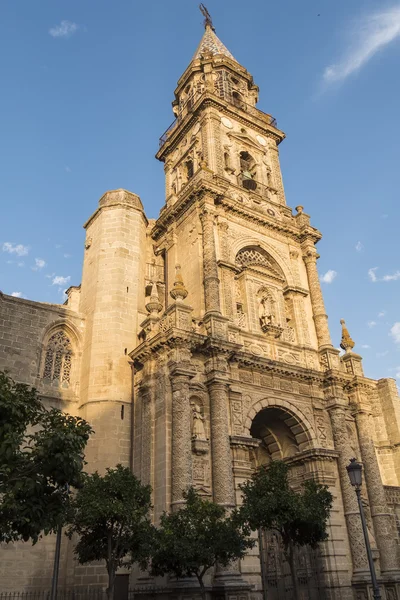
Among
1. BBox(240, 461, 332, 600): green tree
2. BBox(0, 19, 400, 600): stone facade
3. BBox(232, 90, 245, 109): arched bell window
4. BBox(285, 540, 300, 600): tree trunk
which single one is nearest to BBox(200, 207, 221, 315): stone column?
BBox(0, 19, 400, 600): stone facade

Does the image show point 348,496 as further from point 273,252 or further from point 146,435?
point 273,252

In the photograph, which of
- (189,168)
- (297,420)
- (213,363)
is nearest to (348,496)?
(297,420)

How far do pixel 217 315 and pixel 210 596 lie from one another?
9672 mm

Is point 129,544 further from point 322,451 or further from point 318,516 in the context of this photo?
point 322,451

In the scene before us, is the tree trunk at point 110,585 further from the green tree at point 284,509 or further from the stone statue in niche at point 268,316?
the stone statue in niche at point 268,316

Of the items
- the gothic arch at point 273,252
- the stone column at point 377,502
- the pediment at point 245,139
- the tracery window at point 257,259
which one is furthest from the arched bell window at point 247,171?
the stone column at point 377,502

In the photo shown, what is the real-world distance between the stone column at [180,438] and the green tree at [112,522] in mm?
2324

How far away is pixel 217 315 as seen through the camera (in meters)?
20.9

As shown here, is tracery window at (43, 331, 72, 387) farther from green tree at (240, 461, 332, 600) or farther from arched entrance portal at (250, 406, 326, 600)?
green tree at (240, 461, 332, 600)

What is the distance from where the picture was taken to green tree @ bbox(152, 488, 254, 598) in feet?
44.9

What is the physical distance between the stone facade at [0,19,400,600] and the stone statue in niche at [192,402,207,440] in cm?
5

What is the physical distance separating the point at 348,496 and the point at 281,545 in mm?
3359

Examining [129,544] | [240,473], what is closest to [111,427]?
[240,473]

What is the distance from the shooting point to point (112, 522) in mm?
13859
